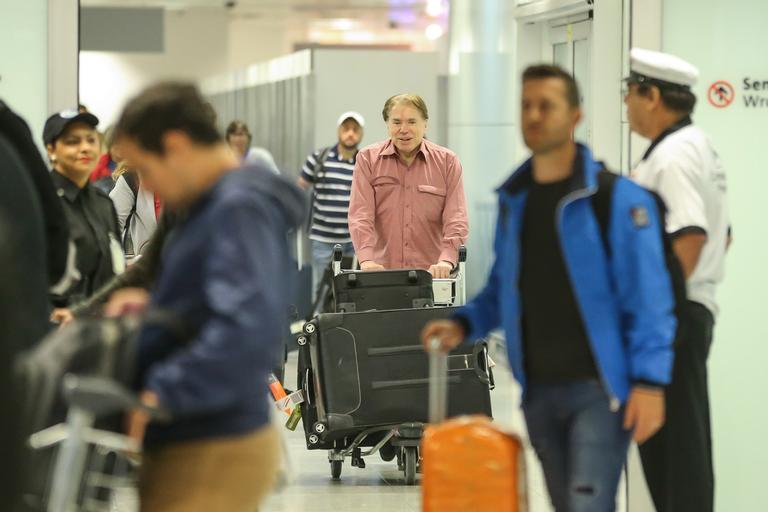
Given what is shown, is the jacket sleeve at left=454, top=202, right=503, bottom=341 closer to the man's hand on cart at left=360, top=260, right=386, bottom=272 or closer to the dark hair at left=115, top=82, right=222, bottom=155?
the dark hair at left=115, top=82, right=222, bottom=155

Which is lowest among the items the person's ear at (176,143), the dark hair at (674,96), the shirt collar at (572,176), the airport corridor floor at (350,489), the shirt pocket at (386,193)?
the airport corridor floor at (350,489)

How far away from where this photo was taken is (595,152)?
6113 millimetres

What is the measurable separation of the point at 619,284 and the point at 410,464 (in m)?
3.42

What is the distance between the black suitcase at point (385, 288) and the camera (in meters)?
6.86

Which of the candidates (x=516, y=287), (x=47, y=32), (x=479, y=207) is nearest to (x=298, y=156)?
(x=479, y=207)

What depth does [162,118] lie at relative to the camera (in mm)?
2932

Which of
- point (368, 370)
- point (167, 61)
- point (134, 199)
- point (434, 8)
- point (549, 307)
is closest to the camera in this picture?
point (549, 307)

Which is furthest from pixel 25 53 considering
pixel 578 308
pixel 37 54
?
pixel 578 308

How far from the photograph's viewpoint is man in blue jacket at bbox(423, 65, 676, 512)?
373 centimetres

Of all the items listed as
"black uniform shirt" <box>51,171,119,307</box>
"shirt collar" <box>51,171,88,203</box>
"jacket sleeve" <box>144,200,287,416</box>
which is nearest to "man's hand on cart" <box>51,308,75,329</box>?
"black uniform shirt" <box>51,171,119,307</box>

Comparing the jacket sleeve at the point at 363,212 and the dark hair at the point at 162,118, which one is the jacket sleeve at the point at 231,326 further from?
the jacket sleeve at the point at 363,212

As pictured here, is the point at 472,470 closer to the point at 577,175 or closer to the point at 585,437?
the point at 585,437

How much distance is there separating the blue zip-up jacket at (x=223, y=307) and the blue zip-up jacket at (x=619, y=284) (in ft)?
3.23

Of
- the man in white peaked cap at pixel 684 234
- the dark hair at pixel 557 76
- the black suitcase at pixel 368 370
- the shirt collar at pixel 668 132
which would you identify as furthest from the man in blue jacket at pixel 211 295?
the black suitcase at pixel 368 370
